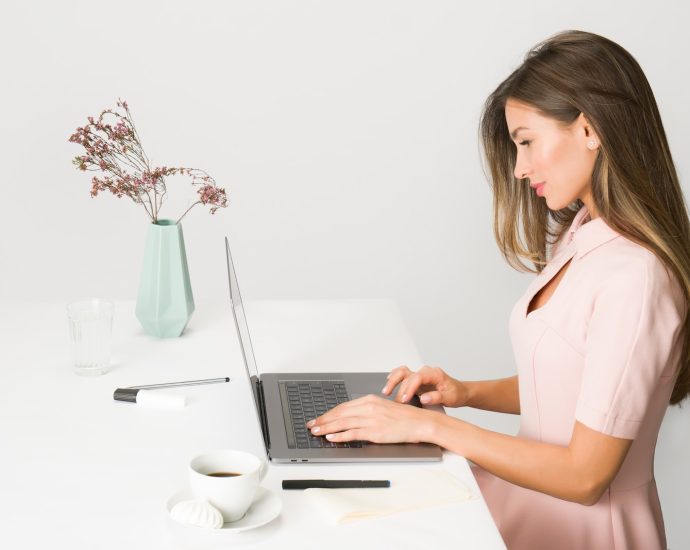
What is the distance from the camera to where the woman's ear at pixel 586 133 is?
1.44 meters

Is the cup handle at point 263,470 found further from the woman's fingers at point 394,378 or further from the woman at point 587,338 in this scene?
the woman's fingers at point 394,378

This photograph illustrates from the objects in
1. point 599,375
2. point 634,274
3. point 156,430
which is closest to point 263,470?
point 156,430

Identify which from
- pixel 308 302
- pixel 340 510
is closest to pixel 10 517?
pixel 340 510

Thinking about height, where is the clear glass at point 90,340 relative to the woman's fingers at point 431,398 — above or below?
above

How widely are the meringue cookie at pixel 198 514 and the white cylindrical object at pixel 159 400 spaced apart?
1.34 feet

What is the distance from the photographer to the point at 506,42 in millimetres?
2857

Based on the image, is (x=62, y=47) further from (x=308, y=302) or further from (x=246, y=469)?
(x=246, y=469)

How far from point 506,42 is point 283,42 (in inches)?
26.9

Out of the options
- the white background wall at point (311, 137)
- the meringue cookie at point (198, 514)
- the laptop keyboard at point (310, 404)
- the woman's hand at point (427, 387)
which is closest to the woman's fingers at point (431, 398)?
the woman's hand at point (427, 387)

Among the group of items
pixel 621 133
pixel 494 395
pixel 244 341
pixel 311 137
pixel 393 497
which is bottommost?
pixel 494 395

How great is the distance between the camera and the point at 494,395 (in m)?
1.77

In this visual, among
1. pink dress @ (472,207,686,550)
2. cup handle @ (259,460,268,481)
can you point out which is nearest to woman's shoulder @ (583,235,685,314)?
pink dress @ (472,207,686,550)

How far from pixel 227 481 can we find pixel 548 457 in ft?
1.67

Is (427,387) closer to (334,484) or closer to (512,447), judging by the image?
(512,447)
